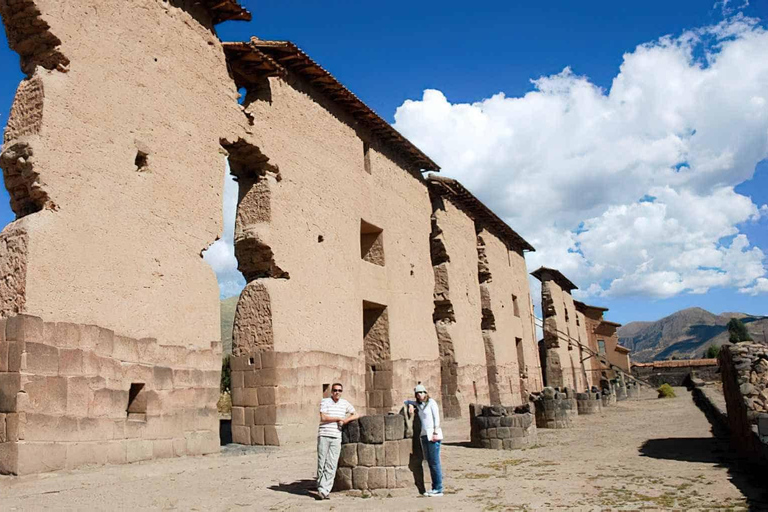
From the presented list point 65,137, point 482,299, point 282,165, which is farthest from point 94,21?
point 482,299

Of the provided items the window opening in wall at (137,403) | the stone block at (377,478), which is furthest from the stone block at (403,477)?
the window opening in wall at (137,403)

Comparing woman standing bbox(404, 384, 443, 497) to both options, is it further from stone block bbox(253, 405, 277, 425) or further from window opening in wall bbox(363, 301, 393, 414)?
window opening in wall bbox(363, 301, 393, 414)

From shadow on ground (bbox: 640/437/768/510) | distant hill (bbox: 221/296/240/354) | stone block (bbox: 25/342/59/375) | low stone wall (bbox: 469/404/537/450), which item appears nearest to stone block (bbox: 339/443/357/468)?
stone block (bbox: 25/342/59/375)

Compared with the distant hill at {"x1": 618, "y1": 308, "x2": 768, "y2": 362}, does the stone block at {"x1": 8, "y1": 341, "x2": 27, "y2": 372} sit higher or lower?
lower

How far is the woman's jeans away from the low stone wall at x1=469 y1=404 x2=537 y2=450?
495 centimetres

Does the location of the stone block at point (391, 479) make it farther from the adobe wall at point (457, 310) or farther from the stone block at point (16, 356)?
the adobe wall at point (457, 310)

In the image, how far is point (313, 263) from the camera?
12492 millimetres

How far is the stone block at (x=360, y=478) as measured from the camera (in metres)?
6.93

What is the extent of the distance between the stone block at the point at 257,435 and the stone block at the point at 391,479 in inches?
166

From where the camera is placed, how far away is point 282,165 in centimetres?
1209

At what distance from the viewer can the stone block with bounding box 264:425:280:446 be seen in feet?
34.1

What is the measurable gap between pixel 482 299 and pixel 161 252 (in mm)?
15966

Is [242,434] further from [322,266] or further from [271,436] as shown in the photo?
[322,266]

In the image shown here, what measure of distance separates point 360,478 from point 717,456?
582cm
